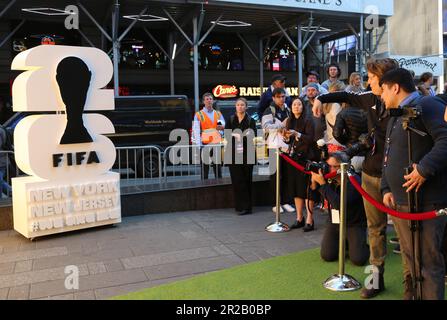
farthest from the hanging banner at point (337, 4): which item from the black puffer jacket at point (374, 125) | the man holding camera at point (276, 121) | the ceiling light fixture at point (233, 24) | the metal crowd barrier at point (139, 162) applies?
the black puffer jacket at point (374, 125)

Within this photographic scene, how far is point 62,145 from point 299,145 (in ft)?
10.6

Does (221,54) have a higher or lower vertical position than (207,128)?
higher

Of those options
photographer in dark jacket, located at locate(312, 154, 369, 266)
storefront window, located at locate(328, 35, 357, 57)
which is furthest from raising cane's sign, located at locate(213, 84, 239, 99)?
photographer in dark jacket, located at locate(312, 154, 369, 266)

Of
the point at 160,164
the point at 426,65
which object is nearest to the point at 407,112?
the point at 160,164

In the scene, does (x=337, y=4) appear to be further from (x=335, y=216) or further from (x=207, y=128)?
(x=335, y=216)

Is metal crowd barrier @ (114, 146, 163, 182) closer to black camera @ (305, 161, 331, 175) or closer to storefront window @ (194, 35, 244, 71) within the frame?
black camera @ (305, 161, 331, 175)

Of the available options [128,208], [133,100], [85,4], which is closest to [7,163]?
[128,208]

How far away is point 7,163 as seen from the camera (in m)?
7.85

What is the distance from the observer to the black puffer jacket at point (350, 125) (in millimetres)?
4770

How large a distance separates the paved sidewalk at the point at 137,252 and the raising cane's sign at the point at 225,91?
49.1 ft

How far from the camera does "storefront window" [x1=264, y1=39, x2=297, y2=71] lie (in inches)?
933

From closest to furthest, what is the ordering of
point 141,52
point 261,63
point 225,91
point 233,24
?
point 233,24, point 141,52, point 261,63, point 225,91

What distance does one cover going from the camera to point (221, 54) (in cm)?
2252
